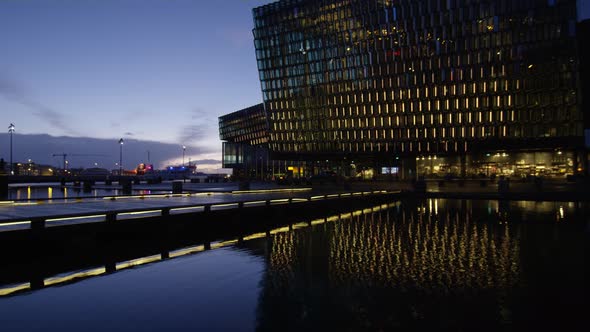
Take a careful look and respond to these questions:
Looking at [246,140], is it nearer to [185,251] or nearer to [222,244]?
[222,244]

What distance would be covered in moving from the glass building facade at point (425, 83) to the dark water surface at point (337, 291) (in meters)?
75.3

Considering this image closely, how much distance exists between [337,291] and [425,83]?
87655 mm

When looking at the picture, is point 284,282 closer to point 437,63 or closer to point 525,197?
point 525,197

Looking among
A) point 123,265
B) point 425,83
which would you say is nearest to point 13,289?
point 123,265

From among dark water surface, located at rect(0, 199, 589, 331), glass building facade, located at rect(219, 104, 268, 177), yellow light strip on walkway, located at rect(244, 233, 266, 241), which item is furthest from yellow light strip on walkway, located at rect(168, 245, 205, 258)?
glass building facade, located at rect(219, 104, 268, 177)

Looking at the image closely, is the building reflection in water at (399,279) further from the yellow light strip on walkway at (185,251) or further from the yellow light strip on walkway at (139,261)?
the yellow light strip on walkway at (139,261)

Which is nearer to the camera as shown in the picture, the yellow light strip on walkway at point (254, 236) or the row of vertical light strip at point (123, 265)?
the row of vertical light strip at point (123, 265)

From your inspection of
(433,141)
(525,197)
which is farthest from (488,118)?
(525,197)

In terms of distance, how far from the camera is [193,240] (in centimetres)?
1856

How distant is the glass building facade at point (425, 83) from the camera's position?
7969 centimetres

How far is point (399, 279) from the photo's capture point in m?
10.5

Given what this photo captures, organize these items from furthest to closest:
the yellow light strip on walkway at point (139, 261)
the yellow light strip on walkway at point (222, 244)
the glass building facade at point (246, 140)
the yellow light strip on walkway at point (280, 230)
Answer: the glass building facade at point (246, 140) < the yellow light strip on walkway at point (280, 230) < the yellow light strip on walkway at point (222, 244) < the yellow light strip on walkway at point (139, 261)

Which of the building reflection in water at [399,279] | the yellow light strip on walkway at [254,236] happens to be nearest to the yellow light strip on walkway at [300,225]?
the yellow light strip on walkway at [254,236]

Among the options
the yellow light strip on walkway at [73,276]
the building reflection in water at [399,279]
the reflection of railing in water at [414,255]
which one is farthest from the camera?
the yellow light strip on walkway at [73,276]
